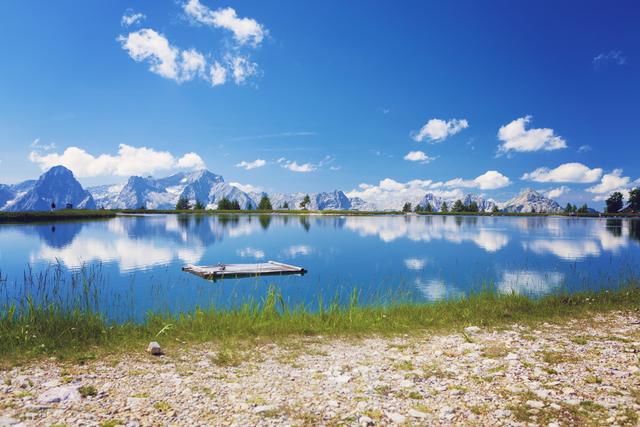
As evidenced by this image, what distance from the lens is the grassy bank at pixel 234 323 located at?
10.9 m

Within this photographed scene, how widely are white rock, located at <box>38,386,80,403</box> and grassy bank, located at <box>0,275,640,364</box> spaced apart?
2206 millimetres

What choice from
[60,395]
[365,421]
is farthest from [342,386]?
[60,395]

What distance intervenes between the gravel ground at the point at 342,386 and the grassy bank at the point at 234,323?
102cm

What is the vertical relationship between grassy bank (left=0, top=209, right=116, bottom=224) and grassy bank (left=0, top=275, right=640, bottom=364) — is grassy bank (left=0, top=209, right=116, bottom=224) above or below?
above

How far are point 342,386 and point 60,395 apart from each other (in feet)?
17.1

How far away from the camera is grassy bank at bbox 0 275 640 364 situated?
1085cm

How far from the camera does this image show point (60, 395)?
24.8ft

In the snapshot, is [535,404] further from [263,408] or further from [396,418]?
[263,408]

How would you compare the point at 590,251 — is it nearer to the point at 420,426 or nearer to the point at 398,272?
the point at 398,272

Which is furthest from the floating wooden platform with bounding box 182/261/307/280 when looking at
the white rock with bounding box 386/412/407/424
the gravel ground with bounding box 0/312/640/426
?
the white rock with bounding box 386/412/407/424

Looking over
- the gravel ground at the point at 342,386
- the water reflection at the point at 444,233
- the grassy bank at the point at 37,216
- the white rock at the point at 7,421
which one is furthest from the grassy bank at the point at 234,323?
the grassy bank at the point at 37,216

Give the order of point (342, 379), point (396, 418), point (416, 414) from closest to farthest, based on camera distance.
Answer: point (396, 418) < point (416, 414) < point (342, 379)

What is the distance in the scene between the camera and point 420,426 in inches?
261

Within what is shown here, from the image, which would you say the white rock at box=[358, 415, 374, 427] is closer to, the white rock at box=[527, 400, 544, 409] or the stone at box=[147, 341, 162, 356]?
the white rock at box=[527, 400, 544, 409]
